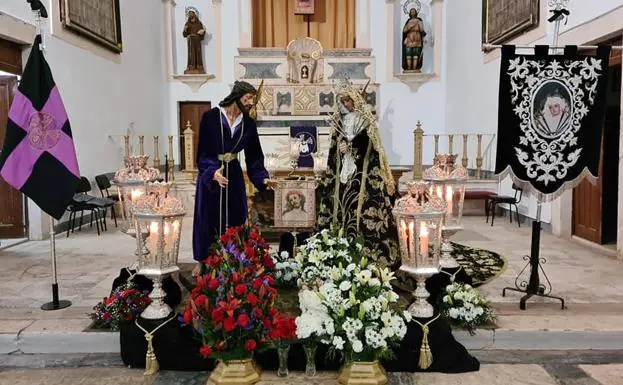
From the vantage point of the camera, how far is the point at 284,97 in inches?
509

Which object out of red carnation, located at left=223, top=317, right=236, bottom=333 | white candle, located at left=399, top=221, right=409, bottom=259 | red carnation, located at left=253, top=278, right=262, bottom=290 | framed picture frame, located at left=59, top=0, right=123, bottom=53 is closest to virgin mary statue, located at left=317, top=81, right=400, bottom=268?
white candle, located at left=399, top=221, right=409, bottom=259

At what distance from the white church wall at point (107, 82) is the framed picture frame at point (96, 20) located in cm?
16

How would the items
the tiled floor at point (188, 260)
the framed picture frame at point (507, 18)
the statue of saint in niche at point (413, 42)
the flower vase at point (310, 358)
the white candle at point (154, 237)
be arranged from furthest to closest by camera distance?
the statue of saint in niche at point (413, 42)
the framed picture frame at point (507, 18)
the tiled floor at point (188, 260)
the white candle at point (154, 237)
the flower vase at point (310, 358)

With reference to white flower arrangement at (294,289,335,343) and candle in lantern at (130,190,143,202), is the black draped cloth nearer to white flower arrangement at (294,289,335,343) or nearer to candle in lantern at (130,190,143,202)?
white flower arrangement at (294,289,335,343)

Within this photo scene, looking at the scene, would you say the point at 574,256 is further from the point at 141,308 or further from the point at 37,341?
the point at 37,341

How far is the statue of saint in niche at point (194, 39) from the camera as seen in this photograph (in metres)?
13.3

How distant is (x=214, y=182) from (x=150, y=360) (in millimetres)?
1495

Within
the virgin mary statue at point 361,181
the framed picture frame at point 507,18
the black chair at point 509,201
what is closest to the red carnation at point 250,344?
the virgin mary statue at point 361,181

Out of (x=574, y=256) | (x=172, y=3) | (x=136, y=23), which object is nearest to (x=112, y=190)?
(x=136, y=23)

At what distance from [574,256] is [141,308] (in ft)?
17.1

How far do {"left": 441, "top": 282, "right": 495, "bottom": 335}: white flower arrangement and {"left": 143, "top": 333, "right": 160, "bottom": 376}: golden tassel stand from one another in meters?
2.12

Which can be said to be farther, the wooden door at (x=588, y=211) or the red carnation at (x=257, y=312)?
the wooden door at (x=588, y=211)

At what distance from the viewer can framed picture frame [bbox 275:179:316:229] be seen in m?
7.13

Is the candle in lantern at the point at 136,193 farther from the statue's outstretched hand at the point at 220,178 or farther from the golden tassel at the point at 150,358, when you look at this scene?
the golden tassel at the point at 150,358
